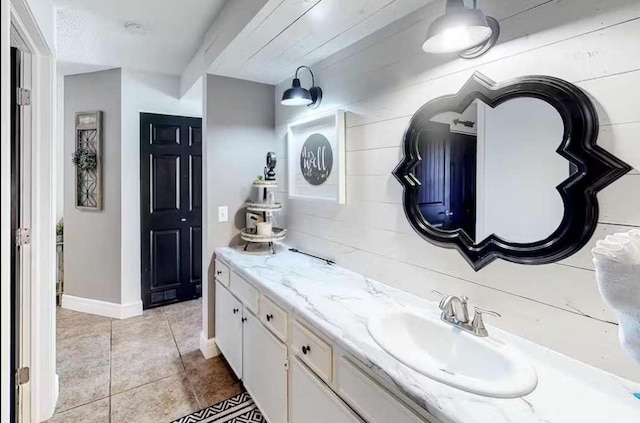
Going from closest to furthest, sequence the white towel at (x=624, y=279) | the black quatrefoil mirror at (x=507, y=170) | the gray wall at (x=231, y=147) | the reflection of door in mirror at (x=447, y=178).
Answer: the white towel at (x=624, y=279) → the black quatrefoil mirror at (x=507, y=170) → the reflection of door in mirror at (x=447, y=178) → the gray wall at (x=231, y=147)

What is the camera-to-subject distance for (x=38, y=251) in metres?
1.85

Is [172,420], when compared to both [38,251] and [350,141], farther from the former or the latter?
[350,141]

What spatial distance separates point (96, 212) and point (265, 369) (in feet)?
8.71

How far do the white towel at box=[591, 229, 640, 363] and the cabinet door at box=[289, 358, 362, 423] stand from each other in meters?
0.78

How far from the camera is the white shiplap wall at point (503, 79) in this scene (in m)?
0.93

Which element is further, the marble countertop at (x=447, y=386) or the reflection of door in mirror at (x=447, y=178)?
the reflection of door in mirror at (x=447, y=178)

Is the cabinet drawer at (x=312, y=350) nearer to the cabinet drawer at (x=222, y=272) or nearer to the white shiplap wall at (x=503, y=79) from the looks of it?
the white shiplap wall at (x=503, y=79)

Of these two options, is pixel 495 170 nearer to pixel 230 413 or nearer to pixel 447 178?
pixel 447 178

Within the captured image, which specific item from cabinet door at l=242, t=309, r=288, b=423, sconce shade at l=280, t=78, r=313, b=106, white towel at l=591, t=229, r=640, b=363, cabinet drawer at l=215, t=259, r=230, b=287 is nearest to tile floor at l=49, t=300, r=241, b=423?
cabinet door at l=242, t=309, r=288, b=423

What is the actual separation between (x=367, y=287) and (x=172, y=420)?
137cm

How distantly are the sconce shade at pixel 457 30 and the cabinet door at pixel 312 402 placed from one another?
1.32m

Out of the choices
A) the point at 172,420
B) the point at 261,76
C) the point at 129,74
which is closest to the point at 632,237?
the point at 172,420

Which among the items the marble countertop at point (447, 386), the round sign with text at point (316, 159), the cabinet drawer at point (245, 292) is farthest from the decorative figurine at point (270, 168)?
the marble countertop at point (447, 386)

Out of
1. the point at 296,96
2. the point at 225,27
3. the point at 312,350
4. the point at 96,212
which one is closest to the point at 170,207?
the point at 96,212
